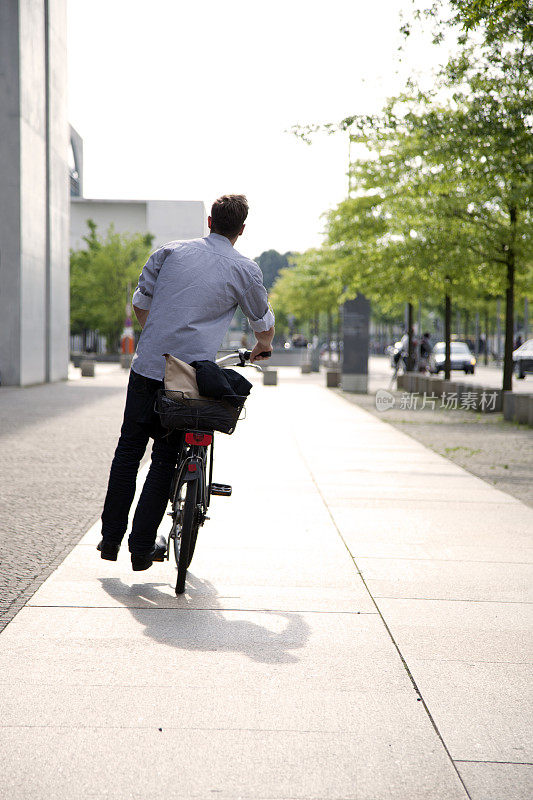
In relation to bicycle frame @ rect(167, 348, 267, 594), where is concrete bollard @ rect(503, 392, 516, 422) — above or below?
below

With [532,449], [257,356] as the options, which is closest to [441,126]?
[532,449]

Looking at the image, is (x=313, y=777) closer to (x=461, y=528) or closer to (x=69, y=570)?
(x=69, y=570)

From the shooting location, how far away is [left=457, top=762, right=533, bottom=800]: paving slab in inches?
99.0

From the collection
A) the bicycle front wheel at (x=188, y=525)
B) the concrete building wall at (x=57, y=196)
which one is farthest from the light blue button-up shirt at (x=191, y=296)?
the concrete building wall at (x=57, y=196)

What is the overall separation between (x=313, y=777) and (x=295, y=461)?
7.06m

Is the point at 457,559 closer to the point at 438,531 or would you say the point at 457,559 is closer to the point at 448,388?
the point at 438,531

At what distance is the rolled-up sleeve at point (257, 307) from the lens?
173 inches

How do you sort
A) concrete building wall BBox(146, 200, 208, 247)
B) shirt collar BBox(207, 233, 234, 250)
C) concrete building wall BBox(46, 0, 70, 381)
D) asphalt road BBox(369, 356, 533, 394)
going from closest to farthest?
shirt collar BBox(207, 233, 234, 250)
concrete building wall BBox(146, 200, 208, 247)
concrete building wall BBox(46, 0, 70, 381)
asphalt road BBox(369, 356, 533, 394)

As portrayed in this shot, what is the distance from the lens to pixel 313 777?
259 cm

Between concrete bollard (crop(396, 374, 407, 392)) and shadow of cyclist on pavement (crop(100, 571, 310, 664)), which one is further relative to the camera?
concrete bollard (crop(396, 374, 407, 392))

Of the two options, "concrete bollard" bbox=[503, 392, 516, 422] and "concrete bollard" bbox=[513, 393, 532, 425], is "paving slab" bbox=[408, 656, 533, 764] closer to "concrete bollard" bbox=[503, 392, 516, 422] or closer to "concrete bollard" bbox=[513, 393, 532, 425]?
"concrete bollard" bbox=[513, 393, 532, 425]

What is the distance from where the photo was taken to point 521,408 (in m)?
15.1

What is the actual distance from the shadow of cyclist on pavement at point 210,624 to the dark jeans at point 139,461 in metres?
0.32

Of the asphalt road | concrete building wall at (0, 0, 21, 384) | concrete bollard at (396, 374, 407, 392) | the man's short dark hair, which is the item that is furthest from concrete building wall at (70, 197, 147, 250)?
the man's short dark hair
